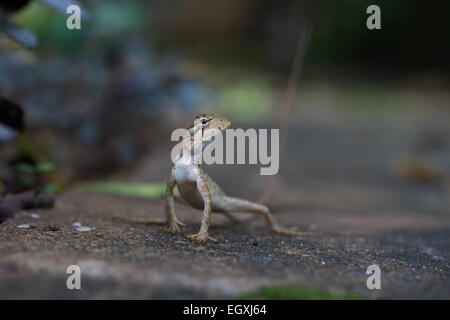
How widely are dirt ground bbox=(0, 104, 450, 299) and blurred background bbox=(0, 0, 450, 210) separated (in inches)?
24.1

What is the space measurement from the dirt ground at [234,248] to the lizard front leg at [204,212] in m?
0.08

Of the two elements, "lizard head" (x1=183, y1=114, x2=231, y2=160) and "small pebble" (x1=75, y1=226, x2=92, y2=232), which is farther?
"lizard head" (x1=183, y1=114, x2=231, y2=160)

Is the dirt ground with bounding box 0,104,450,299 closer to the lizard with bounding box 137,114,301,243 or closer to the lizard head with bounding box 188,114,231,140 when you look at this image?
the lizard with bounding box 137,114,301,243

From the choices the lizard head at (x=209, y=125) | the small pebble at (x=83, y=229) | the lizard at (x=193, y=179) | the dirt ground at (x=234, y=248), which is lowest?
the dirt ground at (x=234, y=248)

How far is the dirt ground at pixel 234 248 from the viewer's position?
217cm

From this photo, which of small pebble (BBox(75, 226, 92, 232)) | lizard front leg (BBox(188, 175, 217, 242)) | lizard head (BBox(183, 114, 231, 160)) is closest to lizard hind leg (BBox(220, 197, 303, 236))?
lizard front leg (BBox(188, 175, 217, 242))

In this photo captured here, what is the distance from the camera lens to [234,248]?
288 cm

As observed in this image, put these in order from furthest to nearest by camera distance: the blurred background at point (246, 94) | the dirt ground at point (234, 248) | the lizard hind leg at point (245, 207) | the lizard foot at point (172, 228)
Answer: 1. the blurred background at point (246, 94)
2. the lizard hind leg at point (245, 207)
3. the lizard foot at point (172, 228)
4. the dirt ground at point (234, 248)

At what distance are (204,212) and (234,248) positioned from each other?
1.29 feet

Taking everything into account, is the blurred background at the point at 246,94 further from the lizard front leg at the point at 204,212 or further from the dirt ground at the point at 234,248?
the lizard front leg at the point at 204,212

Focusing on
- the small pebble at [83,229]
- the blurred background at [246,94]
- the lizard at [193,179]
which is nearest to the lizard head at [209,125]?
the lizard at [193,179]

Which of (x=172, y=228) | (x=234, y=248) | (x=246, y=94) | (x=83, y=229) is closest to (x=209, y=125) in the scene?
(x=172, y=228)

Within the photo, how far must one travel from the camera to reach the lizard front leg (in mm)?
3008

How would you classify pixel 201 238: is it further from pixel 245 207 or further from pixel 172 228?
pixel 245 207
